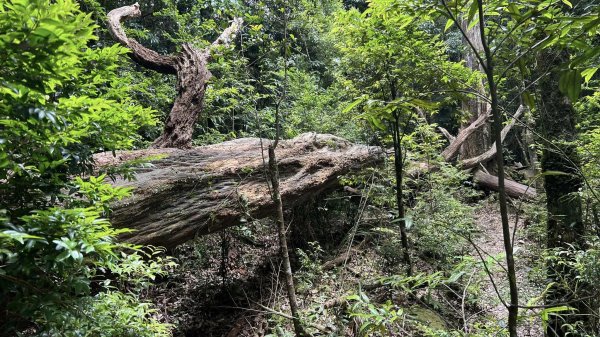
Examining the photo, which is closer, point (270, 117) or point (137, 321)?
point (137, 321)

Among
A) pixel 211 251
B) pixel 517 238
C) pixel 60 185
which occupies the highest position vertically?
pixel 60 185

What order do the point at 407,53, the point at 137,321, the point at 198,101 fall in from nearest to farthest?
the point at 137,321 → the point at 407,53 → the point at 198,101

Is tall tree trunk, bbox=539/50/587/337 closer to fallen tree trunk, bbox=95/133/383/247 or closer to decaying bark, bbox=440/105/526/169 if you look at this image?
fallen tree trunk, bbox=95/133/383/247

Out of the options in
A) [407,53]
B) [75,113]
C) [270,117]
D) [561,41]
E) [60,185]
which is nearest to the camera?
[561,41]

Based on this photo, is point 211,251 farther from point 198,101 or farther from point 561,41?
point 561,41

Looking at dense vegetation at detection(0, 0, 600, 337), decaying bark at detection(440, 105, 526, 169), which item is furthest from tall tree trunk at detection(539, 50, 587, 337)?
decaying bark at detection(440, 105, 526, 169)

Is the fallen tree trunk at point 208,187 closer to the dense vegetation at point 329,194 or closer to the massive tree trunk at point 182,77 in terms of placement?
the dense vegetation at point 329,194

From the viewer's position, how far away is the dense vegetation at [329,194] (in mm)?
1303

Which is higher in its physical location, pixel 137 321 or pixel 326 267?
pixel 137 321

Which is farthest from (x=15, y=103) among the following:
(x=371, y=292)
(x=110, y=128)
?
(x=371, y=292)

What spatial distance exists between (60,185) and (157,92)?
4962 mm

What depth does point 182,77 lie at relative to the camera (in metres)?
4.69

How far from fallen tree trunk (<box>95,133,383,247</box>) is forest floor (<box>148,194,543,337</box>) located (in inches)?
24.4

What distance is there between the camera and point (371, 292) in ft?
13.5
